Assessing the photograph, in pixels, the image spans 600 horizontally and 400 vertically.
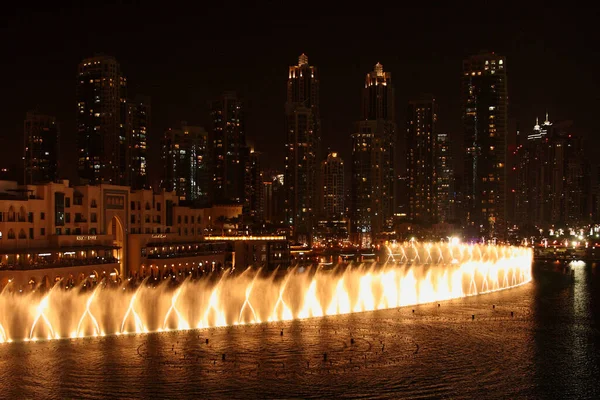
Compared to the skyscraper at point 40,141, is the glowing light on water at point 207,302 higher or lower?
lower

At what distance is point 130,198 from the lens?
284 feet

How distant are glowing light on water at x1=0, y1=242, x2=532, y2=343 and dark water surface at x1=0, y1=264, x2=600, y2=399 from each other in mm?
3175

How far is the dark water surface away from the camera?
3619 centimetres

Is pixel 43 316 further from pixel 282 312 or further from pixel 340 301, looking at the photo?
pixel 340 301

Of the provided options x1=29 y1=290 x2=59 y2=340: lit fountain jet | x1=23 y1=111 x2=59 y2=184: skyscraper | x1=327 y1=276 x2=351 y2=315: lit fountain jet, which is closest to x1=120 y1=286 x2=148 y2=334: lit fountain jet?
x1=29 y1=290 x2=59 y2=340: lit fountain jet

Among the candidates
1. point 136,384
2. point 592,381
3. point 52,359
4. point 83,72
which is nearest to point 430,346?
point 592,381

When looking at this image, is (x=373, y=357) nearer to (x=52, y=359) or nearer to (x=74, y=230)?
(x=52, y=359)

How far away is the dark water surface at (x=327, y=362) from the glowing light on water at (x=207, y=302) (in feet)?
10.4

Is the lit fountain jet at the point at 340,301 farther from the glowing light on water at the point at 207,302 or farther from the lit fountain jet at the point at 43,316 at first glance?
the lit fountain jet at the point at 43,316

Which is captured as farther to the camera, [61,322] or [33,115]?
[33,115]

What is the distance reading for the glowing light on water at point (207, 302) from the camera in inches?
1970

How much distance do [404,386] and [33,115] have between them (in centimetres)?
17789

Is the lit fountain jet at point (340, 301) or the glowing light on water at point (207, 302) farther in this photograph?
the lit fountain jet at point (340, 301)

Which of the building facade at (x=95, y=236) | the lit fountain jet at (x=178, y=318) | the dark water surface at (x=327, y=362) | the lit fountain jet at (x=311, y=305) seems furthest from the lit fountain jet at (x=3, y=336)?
the lit fountain jet at (x=311, y=305)
